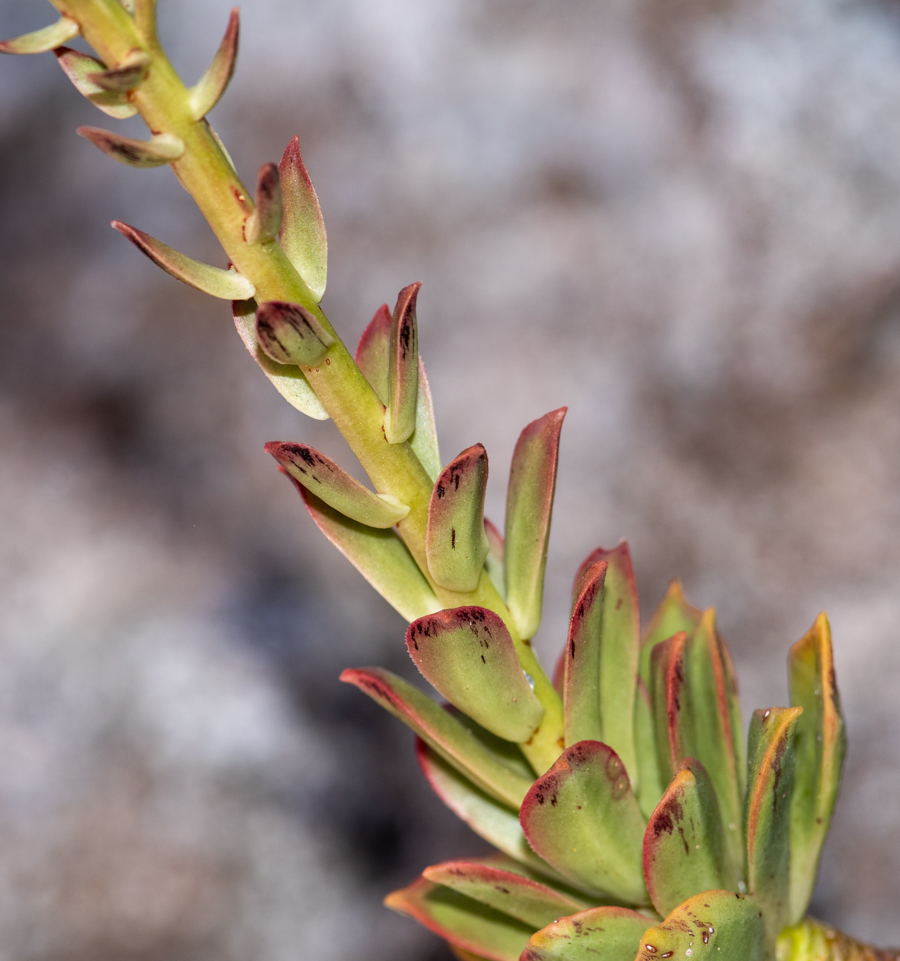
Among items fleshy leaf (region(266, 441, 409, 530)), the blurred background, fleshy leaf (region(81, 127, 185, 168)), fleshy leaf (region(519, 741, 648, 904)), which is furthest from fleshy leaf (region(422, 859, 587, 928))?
the blurred background

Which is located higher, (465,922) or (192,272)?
(192,272)

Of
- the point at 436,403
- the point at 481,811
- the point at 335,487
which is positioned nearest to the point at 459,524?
the point at 335,487

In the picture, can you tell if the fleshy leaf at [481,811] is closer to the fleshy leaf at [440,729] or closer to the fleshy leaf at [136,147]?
the fleshy leaf at [440,729]

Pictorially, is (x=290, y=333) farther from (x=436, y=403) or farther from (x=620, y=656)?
(x=436, y=403)

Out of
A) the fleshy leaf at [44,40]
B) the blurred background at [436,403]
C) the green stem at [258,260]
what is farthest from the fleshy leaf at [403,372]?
the blurred background at [436,403]

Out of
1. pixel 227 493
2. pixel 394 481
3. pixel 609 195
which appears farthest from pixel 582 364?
pixel 394 481

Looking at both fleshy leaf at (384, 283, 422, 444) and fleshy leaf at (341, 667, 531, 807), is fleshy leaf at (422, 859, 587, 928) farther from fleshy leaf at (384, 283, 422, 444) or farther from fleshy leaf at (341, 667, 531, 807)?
fleshy leaf at (384, 283, 422, 444)
